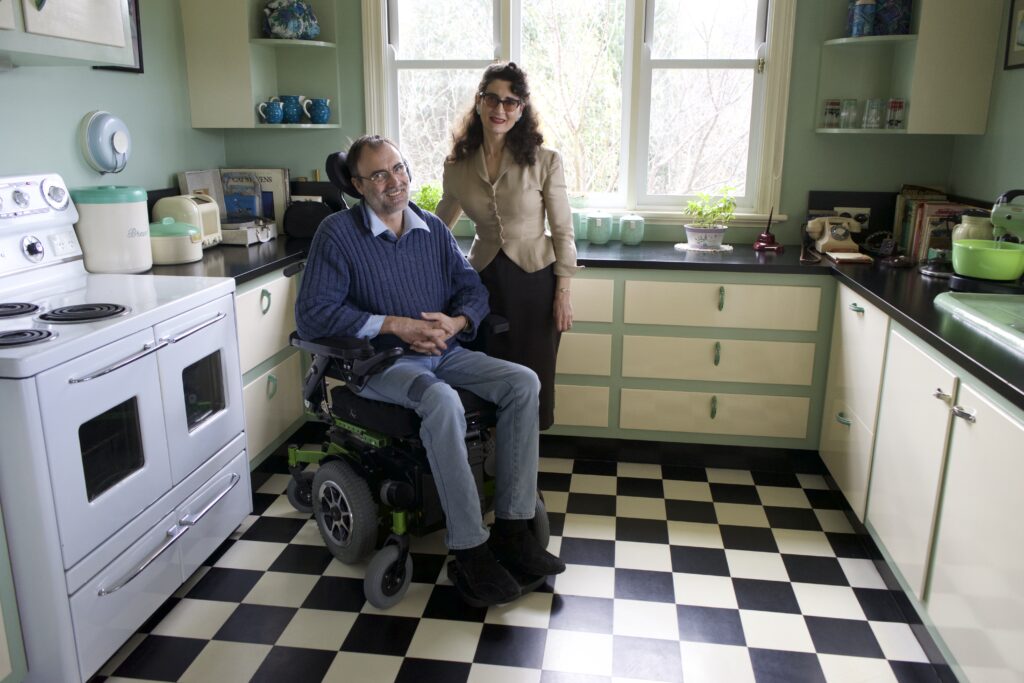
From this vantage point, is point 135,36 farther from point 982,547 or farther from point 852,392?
point 982,547

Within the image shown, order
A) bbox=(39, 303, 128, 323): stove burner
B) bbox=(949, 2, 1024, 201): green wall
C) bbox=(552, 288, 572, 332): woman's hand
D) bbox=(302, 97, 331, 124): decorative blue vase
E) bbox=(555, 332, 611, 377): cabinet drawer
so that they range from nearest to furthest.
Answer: bbox=(39, 303, 128, 323): stove burner → bbox=(552, 288, 572, 332): woman's hand → bbox=(949, 2, 1024, 201): green wall → bbox=(555, 332, 611, 377): cabinet drawer → bbox=(302, 97, 331, 124): decorative blue vase

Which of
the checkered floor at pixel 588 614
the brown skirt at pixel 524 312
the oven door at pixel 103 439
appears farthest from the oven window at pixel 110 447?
the brown skirt at pixel 524 312

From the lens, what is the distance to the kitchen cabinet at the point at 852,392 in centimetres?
252

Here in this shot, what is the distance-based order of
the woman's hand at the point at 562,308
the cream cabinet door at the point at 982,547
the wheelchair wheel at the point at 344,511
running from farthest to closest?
the woman's hand at the point at 562,308, the wheelchair wheel at the point at 344,511, the cream cabinet door at the point at 982,547

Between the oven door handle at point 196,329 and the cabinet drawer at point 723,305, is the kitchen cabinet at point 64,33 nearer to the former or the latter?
the oven door handle at point 196,329

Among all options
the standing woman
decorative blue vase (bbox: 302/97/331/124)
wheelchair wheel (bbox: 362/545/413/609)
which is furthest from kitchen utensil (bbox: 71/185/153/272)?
wheelchair wheel (bbox: 362/545/413/609)

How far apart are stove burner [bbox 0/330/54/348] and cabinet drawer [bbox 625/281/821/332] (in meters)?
1.99

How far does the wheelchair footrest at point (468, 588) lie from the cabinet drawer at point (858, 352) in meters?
1.15

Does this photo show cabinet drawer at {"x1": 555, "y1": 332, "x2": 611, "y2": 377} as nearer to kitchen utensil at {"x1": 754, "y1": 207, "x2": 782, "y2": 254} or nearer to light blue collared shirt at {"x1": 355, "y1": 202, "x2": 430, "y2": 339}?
kitchen utensil at {"x1": 754, "y1": 207, "x2": 782, "y2": 254}

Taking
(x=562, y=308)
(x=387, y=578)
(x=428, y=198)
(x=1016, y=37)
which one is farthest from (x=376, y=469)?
(x=1016, y=37)

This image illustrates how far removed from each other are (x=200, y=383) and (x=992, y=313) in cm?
215

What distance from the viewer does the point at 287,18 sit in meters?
3.37

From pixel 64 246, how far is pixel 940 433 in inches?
98.3

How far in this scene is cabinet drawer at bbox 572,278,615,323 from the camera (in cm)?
313
